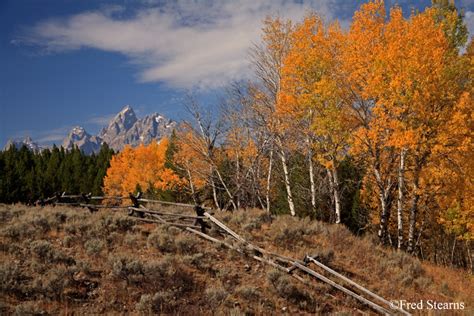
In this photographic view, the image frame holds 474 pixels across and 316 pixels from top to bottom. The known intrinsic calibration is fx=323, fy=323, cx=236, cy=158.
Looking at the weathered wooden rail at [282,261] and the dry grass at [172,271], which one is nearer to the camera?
the dry grass at [172,271]

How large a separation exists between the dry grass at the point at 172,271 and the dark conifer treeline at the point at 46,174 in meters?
48.6

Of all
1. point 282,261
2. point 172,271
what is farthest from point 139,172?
point 172,271

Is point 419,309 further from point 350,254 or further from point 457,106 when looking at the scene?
point 457,106

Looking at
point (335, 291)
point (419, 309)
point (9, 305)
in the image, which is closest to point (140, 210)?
point (9, 305)

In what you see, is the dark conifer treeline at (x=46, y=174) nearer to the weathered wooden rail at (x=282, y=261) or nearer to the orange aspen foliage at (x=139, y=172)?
the orange aspen foliage at (x=139, y=172)

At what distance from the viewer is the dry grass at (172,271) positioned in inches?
284

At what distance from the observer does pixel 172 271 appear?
838cm

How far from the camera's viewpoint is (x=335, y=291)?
9.19 meters

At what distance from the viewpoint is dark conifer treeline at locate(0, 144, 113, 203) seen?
53088 mm

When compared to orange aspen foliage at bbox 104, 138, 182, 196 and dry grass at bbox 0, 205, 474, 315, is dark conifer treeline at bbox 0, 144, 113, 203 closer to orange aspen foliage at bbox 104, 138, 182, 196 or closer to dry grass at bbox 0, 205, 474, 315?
orange aspen foliage at bbox 104, 138, 182, 196

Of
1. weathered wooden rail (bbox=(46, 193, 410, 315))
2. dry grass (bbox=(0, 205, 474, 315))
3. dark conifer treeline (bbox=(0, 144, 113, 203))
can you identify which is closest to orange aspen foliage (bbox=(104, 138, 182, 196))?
dark conifer treeline (bbox=(0, 144, 113, 203))

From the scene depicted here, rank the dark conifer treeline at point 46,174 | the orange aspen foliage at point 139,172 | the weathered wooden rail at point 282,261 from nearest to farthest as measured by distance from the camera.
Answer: the weathered wooden rail at point 282,261 → the orange aspen foliage at point 139,172 → the dark conifer treeline at point 46,174

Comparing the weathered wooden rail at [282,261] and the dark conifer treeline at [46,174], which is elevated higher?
the dark conifer treeline at [46,174]

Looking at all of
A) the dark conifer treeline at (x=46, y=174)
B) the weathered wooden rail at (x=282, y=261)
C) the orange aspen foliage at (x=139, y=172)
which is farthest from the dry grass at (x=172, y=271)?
the dark conifer treeline at (x=46, y=174)
